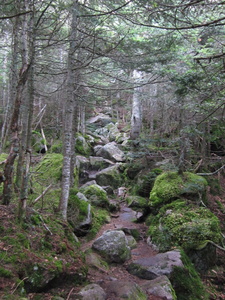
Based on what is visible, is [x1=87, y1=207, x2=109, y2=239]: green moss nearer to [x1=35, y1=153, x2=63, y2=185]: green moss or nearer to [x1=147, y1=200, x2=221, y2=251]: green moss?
[x1=147, y1=200, x2=221, y2=251]: green moss

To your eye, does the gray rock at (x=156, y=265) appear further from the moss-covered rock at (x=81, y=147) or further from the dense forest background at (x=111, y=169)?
the moss-covered rock at (x=81, y=147)

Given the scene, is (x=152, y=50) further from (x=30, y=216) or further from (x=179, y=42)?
(x=30, y=216)

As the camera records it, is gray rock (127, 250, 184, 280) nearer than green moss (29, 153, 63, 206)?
Yes

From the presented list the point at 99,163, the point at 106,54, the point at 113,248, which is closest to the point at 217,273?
the point at 113,248

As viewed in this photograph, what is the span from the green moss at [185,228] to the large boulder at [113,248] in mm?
1216

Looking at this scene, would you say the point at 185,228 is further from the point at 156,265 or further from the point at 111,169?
the point at 111,169

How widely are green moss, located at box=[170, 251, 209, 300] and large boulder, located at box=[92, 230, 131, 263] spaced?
4.83 feet

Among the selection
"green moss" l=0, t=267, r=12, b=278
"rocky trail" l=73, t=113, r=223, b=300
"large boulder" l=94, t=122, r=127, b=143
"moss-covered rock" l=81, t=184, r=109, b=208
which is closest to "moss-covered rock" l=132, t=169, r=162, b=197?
"rocky trail" l=73, t=113, r=223, b=300

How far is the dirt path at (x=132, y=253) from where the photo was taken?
4.62m

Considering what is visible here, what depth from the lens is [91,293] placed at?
3.76m

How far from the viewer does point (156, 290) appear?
4.39 metres

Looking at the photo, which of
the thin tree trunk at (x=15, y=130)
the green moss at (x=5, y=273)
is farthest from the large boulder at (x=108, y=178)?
the green moss at (x=5, y=273)

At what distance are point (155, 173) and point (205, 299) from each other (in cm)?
605

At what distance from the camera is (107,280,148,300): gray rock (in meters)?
3.91
